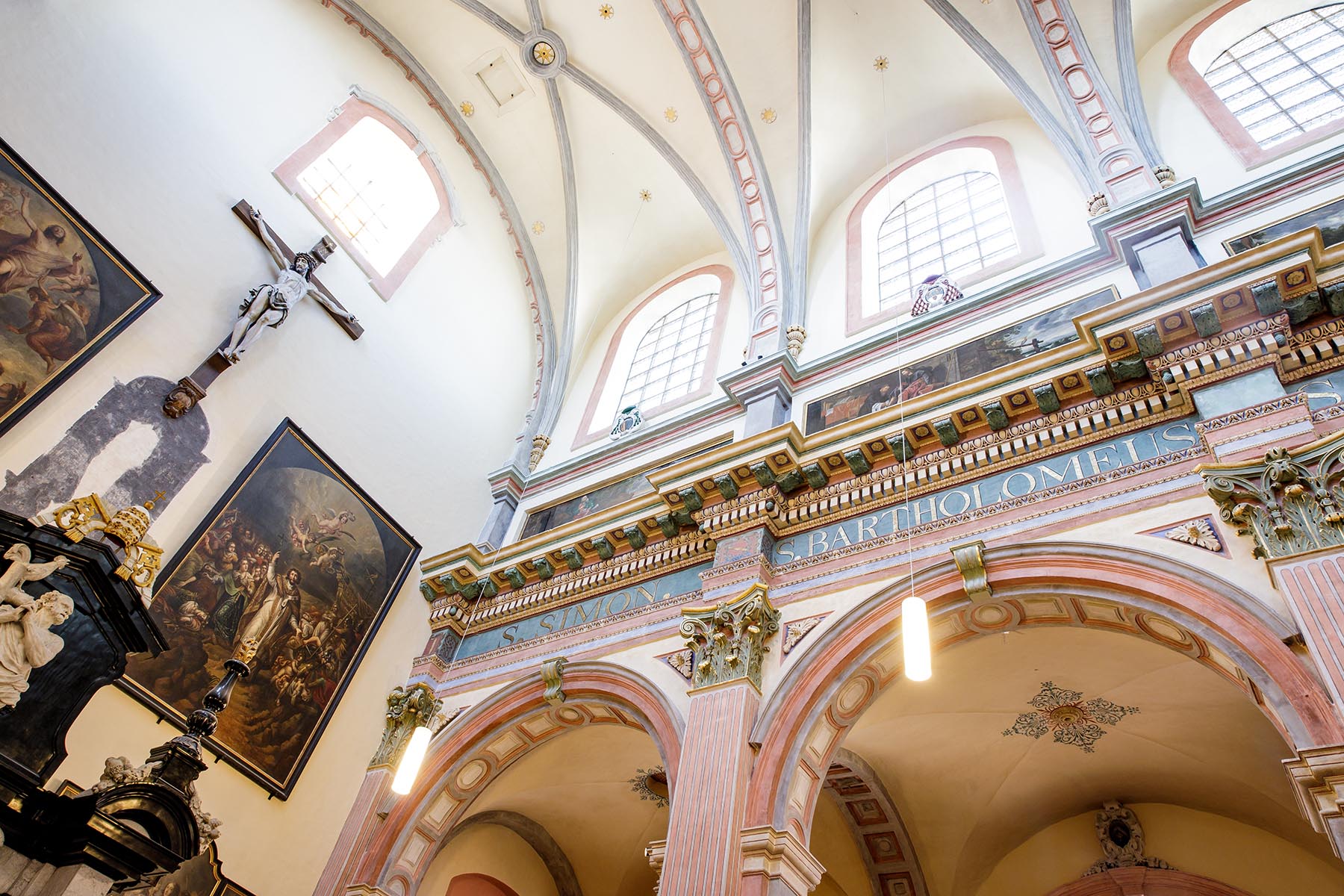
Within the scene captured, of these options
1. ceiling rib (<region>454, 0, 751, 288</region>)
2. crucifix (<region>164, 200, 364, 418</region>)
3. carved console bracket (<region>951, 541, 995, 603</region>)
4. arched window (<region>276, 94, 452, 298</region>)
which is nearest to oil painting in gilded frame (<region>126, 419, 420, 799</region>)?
crucifix (<region>164, 200, 364, 418</region>)

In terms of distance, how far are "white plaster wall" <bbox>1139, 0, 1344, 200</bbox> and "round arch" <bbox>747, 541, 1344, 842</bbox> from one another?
179 inches

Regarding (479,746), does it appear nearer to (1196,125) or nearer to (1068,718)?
(1068,718)

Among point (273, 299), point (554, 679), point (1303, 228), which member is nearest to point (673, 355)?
point (273, 299)

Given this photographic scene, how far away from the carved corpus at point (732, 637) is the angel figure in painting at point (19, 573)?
4.89 metres

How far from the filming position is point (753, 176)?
12227 mm

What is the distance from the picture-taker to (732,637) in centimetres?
738

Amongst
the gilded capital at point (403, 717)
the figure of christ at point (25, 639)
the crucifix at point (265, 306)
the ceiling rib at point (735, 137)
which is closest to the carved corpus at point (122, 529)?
the figure of christ at point (25, 639)

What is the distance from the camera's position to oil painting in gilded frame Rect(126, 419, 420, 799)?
830cm

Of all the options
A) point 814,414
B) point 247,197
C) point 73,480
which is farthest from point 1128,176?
point 73,480

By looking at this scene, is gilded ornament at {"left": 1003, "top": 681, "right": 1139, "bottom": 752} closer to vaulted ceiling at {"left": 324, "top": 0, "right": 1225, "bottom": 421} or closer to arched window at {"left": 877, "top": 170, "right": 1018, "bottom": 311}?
arched window at {"left": 877, "top": 170, "right": 1018, "bottom": 311}

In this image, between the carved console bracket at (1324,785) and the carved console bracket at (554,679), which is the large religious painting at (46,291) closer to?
the carved console bracket at (554,679)

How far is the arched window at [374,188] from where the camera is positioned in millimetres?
11500

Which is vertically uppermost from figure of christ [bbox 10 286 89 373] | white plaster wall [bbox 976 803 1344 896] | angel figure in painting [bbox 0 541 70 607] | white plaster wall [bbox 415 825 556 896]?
figure of christ [bbox 10 286 89 373]

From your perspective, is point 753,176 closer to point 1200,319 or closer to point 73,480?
point 1200,319
